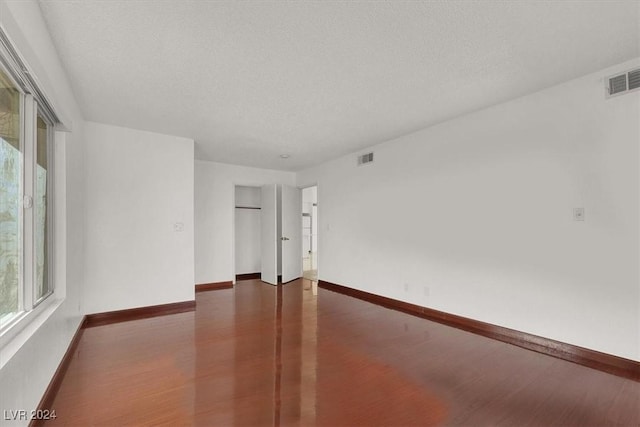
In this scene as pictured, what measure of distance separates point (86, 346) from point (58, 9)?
2.93 m

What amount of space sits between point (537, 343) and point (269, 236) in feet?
15.3

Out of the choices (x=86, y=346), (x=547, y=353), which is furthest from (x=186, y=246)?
(x=547, y=353)

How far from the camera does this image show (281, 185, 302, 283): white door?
20.1ft

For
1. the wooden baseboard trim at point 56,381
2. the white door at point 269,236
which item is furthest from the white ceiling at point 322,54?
the white door at point 269,236

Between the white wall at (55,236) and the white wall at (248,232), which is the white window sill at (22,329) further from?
the white wall at (248,232)

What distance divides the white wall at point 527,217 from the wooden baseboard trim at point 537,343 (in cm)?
6

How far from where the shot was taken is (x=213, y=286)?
5.58 meters

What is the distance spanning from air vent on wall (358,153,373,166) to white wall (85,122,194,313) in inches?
107

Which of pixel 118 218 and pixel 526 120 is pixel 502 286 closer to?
pixel 526 120

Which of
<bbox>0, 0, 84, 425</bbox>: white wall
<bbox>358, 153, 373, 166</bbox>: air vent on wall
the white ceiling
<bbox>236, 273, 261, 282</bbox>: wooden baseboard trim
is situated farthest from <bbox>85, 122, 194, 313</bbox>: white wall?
<bbox>358, 153, 373, 166</bbox>: air vent on wall

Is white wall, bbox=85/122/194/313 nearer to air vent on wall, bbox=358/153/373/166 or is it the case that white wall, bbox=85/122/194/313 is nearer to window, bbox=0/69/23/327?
window, bbox=0/69/23/327

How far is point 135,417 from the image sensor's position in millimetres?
1848

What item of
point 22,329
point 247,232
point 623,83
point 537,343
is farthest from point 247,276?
point 623,83

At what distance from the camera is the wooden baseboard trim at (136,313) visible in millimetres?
3632
